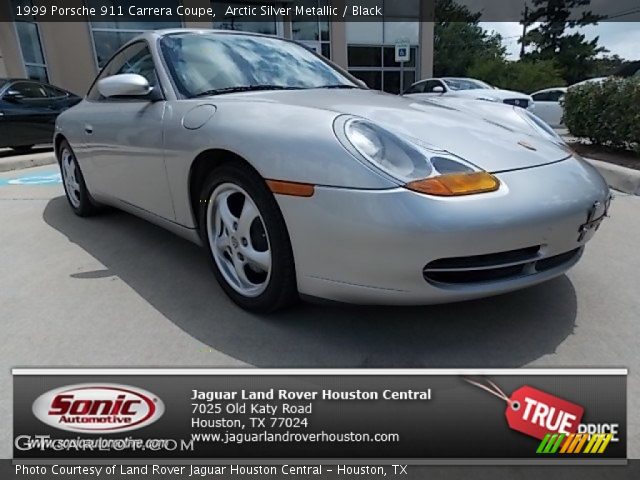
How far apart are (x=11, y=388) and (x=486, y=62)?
3563cm

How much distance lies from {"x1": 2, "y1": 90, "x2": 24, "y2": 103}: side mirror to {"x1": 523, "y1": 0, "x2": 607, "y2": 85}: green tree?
122ft

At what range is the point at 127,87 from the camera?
7.89 ft

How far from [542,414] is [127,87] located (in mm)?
2437

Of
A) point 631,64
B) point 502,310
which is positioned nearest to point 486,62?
point 631,64

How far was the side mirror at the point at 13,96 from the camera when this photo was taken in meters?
7.26

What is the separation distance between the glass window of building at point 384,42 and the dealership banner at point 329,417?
54.7 ft

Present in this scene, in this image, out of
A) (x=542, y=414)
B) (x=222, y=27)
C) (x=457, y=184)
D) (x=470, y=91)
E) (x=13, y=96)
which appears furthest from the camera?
(x=222, y=27)

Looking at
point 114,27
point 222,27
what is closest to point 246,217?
point 222,27

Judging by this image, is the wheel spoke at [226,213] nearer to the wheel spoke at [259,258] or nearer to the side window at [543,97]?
the wheel spoke at [259,258]

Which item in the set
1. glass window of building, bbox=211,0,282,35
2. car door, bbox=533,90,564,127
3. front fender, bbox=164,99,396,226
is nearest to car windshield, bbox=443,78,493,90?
car door, bbox=533,90,564,127

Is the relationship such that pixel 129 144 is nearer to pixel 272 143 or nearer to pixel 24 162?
pixel 272 143

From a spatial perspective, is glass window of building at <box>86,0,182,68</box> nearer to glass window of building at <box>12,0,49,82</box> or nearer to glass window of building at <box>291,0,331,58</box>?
glass window of building at <box>12,0,49,82</box>

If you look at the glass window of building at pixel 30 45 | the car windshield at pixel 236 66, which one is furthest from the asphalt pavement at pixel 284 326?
the glass window of building at pixel 30 45

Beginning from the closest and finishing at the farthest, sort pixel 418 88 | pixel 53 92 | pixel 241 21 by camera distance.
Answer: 1. pixel 53 92
2. pixel 418 88
3. pixel 241 21
